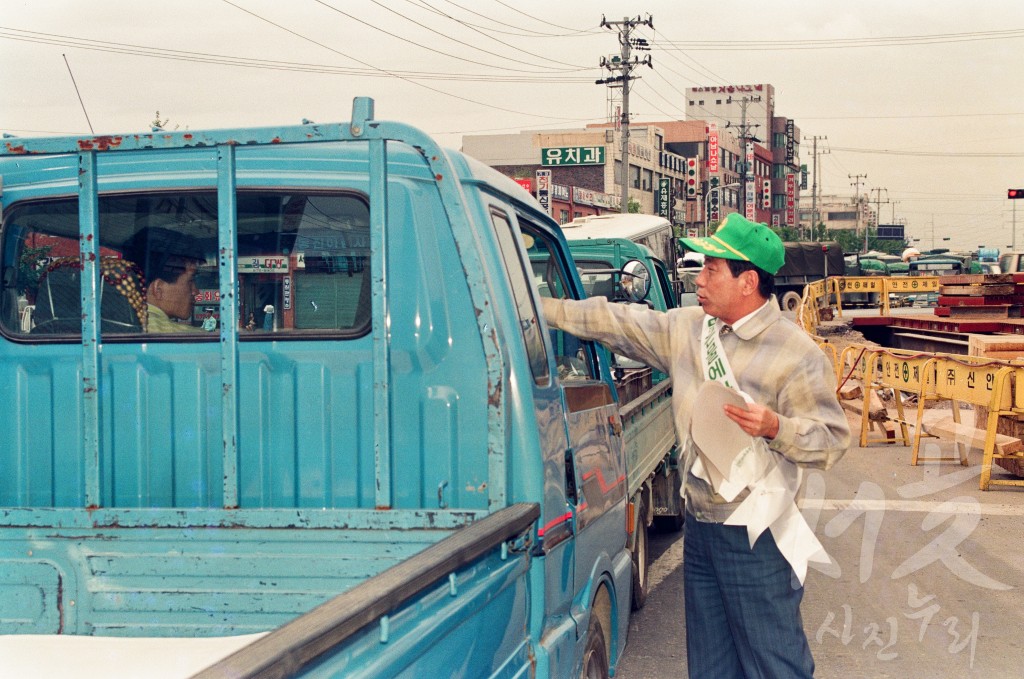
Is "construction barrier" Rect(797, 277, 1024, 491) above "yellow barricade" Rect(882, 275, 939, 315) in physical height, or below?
below

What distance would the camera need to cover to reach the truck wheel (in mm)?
3912

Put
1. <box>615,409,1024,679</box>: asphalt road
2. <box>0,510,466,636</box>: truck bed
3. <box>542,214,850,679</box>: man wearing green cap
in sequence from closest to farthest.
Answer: <box>0,510,466,636</box>: truck bed, <box>542,214,850,679</box>: man wearing green cap, <box>615,409,1024,679</box>: asphalt road

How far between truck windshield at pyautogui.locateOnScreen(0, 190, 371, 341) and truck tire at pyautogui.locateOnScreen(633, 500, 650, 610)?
339 cm

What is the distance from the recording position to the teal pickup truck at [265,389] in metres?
3.31

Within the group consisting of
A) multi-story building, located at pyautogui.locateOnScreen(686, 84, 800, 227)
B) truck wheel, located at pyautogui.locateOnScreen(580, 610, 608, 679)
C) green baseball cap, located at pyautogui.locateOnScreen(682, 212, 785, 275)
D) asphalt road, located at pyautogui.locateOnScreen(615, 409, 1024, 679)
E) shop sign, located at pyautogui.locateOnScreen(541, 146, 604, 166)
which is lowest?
asphalt road, located at pyautogui.locateOnScreen(615, 409, 1024, 679)

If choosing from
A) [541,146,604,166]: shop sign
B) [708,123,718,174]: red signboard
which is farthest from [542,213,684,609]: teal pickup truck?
[708,123,718,174]: red signboard

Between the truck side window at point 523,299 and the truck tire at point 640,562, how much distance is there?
2916 mm

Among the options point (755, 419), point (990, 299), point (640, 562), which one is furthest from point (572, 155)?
point (755, 419)

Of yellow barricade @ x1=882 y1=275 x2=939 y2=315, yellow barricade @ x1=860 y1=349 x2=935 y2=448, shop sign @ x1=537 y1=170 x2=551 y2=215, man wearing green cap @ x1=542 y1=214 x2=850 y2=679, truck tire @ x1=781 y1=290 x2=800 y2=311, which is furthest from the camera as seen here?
shop sign @ x1=537 y1=170 x2=551 y2=215

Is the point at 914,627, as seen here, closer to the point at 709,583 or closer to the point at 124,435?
the point at 709,583

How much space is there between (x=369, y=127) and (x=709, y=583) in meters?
1.96

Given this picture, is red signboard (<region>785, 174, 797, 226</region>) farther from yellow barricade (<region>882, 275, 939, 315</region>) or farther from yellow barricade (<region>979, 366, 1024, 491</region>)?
yellow barricade (<region>979, 366, 1024, 491</region>)

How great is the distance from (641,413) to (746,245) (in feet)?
10.3

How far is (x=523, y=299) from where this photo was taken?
12.3 ft
